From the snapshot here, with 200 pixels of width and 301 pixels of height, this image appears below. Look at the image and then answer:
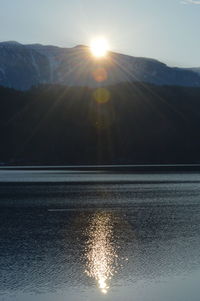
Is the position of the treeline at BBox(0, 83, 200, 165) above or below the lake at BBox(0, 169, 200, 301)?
above

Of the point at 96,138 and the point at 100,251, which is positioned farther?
the point at 96,138

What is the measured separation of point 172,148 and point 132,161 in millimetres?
17771

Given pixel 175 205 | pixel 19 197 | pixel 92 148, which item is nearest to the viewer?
pixel 175 205

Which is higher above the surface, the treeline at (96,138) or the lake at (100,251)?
the treeline at (96,138)

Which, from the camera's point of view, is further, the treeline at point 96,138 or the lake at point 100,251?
the treeline at point 96,138

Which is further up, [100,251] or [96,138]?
[96,138]

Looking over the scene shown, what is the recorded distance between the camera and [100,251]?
79.6ft

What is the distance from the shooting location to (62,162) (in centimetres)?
16875

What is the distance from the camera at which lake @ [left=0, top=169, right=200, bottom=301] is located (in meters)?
17.9

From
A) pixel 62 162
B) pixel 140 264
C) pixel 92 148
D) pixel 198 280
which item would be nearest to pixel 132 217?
pixel 140 264

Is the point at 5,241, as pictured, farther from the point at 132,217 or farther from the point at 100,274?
the point at 132,217

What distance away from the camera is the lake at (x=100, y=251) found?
1791cm

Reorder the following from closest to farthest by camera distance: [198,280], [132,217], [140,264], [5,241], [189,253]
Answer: [198,280] < [140,264] < [189,253] < [5,241] < [132,217]

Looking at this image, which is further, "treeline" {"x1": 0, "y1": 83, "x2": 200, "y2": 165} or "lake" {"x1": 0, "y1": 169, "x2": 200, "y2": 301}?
"treeline" {"x1": 0, "y1": 83, "x2": 200, "y2": 165}
